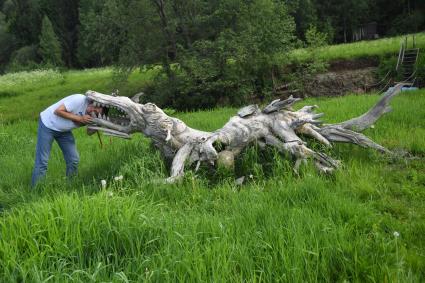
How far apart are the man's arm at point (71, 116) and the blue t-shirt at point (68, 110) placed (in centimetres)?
9

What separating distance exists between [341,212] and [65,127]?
481 cm

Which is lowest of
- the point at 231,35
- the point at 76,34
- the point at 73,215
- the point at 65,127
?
the point at 73,215

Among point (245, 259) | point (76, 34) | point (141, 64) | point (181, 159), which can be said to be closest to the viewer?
point (245, 259)

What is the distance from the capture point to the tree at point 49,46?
61938 millimetres

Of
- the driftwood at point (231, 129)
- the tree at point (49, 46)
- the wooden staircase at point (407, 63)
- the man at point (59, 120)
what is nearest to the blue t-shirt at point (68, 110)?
the man at point (59, 120)

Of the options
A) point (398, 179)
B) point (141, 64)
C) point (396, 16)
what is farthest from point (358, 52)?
point (396, 16)

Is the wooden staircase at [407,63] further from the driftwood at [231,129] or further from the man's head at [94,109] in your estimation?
the man's head at [94,109]

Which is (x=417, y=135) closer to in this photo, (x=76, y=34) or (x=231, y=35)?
(x=231, y=35)

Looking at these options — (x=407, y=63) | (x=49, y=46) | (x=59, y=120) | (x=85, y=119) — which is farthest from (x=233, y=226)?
(x=49, y=46)

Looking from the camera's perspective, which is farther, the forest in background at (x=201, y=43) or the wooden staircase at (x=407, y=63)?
the forest in background at (x=201, y=43)

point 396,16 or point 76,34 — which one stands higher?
point 76,34

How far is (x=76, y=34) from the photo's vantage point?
7131 cm

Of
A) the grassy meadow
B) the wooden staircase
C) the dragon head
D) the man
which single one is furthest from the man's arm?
the wooden staircase

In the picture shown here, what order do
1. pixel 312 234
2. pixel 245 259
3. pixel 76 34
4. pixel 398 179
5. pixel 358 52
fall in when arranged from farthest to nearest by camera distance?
pixel 76 34 → pixel 358 52 → pixel 398 179 → pixel 312 234 → pixel 245 259
